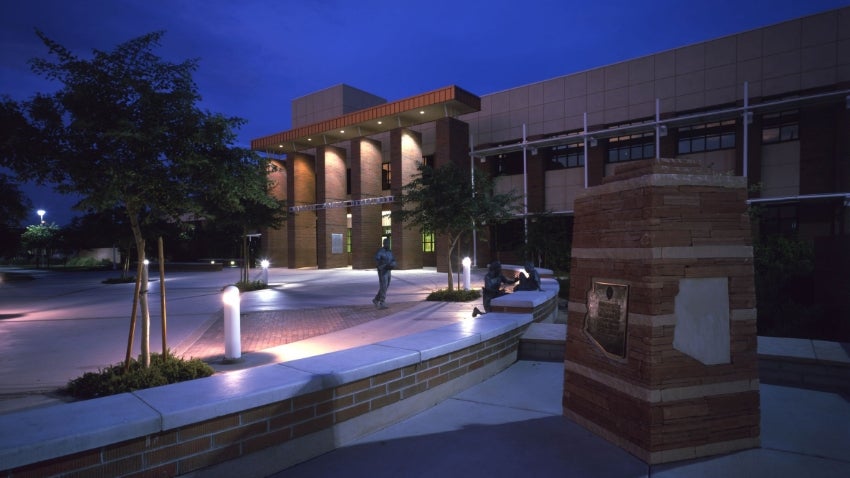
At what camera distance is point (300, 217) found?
32.2 meters

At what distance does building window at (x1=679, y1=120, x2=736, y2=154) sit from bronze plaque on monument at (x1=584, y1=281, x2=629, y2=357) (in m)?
21.5

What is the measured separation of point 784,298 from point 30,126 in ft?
46.9

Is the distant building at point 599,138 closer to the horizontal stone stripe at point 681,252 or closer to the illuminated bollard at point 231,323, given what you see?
the horizontal stone stripe at point 681,252

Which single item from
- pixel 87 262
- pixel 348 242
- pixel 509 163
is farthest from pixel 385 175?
pixel 87 262

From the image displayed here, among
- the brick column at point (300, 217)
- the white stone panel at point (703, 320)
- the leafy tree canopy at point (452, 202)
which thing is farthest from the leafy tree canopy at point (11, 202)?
the white stone panel at point (703, 320)

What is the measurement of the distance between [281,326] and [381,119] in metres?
19.5

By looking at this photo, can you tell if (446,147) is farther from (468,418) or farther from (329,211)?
(468,418)

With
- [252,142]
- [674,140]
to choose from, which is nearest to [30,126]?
[674,140]

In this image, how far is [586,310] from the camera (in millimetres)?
3770

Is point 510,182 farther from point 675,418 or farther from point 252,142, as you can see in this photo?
point 675,418

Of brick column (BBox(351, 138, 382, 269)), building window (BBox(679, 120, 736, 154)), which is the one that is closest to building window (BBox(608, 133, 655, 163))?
building window (BBox(679, 120, 736, 154))

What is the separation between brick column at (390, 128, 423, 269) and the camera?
25.6m

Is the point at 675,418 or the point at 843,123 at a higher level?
the point at 843,123

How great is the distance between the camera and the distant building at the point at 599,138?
18062mm
